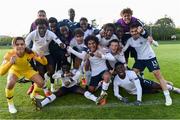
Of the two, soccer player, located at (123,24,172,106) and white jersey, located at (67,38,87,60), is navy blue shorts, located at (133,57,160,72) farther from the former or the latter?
white jersey, located at (67,38,87,60)

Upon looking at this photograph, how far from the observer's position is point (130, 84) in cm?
786

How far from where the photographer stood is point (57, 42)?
8047 millimetres

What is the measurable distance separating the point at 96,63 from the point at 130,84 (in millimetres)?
889

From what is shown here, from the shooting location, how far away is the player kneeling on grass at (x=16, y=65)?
7.14 m

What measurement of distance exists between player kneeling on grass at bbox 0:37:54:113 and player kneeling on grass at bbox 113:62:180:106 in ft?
4.91

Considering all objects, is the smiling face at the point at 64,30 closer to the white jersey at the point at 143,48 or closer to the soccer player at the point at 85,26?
the soccer player at the point at 85,26

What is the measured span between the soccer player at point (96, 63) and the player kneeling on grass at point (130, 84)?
0.26 meters

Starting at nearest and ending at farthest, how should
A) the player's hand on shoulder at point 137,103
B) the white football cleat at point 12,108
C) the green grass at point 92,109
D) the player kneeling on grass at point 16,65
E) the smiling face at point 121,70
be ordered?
the green grass at point 92,109, the white football cleat at point 12,108, the player kneeling on grass at point 16,65, the player's hand on shoulder at point 137,103, the smiling face at point 121,70

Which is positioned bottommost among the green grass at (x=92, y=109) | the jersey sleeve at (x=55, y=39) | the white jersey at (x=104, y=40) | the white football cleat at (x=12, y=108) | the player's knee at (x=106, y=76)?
the green grass at (x=92, y=109)

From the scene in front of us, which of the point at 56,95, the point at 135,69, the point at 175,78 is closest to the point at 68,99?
the point at 56,95

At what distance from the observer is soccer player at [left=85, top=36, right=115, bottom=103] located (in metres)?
7.62

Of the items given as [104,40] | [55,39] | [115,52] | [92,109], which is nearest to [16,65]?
[55,39]

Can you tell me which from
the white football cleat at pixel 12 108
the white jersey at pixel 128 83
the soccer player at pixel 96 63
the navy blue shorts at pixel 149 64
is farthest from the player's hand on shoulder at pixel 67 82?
the navy blue shorts at pixel 149 64

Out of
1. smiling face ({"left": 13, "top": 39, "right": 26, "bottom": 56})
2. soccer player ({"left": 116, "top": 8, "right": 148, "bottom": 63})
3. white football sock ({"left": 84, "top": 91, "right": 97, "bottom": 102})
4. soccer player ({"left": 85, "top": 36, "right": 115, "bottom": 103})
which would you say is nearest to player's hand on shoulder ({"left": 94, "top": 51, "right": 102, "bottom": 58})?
soccer player ({"left": 85, "top": 36, "right": 115, "bottom": 103})
